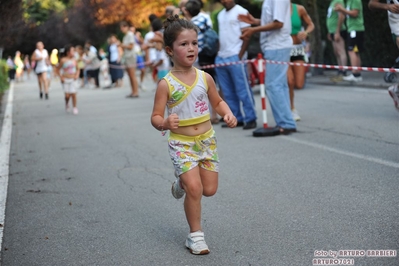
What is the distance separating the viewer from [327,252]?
4.62 m

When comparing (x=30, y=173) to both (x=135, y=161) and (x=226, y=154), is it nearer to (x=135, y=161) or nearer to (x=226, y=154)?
Answer: (x=135, y=161)

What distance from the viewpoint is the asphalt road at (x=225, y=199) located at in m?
4.92

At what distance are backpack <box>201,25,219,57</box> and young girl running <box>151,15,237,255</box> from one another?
6.54 meters

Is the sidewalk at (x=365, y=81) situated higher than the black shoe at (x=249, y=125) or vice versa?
the black shoe at (x=249, y=125)

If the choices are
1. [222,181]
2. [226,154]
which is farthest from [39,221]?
[226,154]

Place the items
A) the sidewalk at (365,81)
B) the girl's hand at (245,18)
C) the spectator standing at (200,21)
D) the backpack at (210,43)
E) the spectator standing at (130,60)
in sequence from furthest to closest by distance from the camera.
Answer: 1. the spectator standing at (130,60)
2. the sidewalk at (365,81)
3. the spectator standing at (200,21)
4. the backpack at (210,43)
5. the girl's hand at (245,18)

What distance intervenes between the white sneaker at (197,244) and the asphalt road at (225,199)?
0.05 meters

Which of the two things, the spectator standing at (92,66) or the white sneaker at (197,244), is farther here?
the spectator standing at (92,66)

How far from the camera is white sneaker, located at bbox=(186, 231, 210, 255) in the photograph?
15.8 ft

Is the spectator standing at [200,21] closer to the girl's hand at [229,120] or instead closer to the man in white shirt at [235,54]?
the man in white shirt at [235,54]

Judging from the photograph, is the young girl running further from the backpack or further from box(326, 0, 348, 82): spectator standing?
box(326, 0, 348, 82): spectator standing

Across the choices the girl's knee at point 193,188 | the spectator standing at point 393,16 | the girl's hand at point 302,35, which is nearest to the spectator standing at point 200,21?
the girl's hand at point 302,35

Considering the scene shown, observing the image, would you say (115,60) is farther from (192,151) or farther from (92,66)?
(192,151)

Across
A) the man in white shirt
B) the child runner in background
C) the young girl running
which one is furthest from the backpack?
the young girl running
